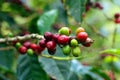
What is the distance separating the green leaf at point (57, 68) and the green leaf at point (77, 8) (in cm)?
21

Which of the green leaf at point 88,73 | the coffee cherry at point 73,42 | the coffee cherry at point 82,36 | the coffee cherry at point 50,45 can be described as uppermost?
the coffee cherry at point 82,36

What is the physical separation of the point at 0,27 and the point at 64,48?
3.63 ft

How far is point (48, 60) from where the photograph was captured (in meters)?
1.30

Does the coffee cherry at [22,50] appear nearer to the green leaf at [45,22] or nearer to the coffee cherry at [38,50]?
the coffee cherry at [38,50]

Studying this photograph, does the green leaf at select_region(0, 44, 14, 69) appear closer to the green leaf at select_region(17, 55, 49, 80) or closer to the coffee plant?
the coffee plant

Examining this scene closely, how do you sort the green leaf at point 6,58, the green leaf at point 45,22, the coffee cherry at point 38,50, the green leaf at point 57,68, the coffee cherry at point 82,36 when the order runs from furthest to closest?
the green leaf at point 6,58 → the green leaf at point 45,22 → the green leaf at point 57,68 → the coffee cherry at point 38,50 → the coffee cherry at point 82,36

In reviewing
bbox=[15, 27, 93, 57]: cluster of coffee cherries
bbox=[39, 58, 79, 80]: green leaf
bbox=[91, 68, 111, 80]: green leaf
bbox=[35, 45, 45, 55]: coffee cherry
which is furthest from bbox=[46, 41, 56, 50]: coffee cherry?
bbox=[91, 68, 111, 80]: green leaf

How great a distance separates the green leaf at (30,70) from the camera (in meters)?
1.26

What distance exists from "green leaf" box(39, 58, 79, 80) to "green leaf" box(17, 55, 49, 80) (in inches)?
1.0

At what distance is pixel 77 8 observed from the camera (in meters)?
1.22

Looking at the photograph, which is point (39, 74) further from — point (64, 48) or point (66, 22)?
point (66, 22)

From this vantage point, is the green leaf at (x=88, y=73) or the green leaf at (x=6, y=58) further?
the green leaf at (x=6, y=58)

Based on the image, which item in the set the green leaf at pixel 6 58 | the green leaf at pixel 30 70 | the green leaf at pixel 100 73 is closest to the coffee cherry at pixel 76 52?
the green leaf at pixel 30 70

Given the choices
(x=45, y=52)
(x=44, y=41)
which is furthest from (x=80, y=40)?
(x=45, y=52)
